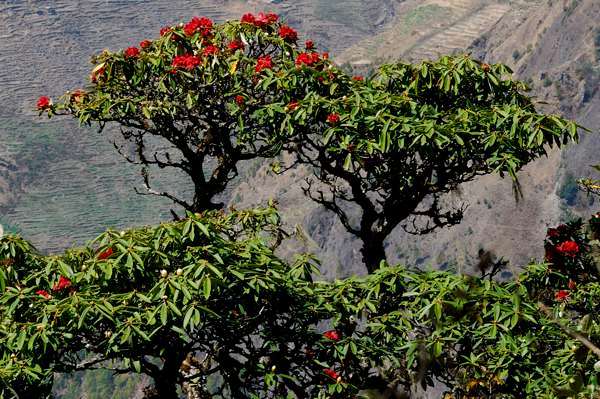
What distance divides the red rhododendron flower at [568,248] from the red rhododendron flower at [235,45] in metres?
5.12

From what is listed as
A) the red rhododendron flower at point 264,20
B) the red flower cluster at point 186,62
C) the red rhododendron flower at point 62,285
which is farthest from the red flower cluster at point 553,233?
the red rhododendron flower at point 62,285

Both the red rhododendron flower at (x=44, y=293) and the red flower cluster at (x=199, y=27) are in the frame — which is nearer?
the red rhododendron flower at (x=44, y=293)

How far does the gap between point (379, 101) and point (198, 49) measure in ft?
9.61

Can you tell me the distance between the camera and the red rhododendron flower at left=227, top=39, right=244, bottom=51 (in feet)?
48.7

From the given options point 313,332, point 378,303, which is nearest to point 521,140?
point 378,303

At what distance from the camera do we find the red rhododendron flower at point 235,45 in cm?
Answer: 1484

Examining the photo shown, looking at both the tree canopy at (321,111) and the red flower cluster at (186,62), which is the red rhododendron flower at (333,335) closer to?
the tree canopy at (321,111)

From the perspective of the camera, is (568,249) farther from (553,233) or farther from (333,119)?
(333,119)

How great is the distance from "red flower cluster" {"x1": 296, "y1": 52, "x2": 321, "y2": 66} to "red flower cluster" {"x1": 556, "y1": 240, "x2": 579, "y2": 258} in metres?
4.03

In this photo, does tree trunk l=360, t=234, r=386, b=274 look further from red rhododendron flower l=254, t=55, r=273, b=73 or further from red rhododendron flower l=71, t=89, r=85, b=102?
red rhododendron flower l=71, t=89, r=85, b=102

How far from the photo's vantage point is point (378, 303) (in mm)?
11766

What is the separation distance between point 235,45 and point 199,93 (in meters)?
0.89

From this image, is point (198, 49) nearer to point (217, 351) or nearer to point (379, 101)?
point (379, 101)

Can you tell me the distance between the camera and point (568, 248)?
13258 millimetres
